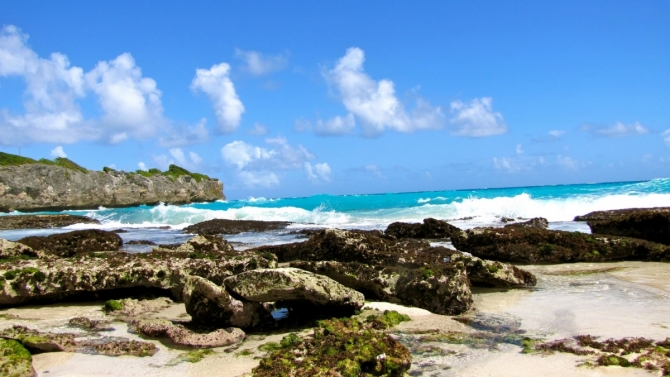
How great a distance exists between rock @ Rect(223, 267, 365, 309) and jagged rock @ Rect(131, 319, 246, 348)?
1.57ft

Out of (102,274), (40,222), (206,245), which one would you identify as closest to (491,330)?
(102,274)

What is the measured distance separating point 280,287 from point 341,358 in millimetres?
1509

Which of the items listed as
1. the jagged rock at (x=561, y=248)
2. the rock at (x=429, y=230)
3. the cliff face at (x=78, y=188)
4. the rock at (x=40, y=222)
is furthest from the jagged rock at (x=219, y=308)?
the cliff face at (x=78, y=188)

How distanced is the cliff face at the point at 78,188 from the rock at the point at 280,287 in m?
61.1

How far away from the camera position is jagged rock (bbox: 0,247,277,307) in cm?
733

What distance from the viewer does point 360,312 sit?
657 cm

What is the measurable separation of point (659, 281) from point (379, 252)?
5.00 meters

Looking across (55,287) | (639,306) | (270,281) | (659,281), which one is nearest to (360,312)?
(270,281)

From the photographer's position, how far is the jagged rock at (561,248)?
10930 millimetres

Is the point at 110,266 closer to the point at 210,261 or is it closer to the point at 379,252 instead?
the point at 210,261

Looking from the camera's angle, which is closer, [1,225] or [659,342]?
[659,342]

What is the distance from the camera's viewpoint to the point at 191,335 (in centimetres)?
552

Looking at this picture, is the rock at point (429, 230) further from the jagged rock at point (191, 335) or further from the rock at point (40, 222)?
the rock at point (40, 222)

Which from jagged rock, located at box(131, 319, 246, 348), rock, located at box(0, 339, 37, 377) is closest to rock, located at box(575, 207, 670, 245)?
jagged rock, located at box(131, 319, 246, 348)
